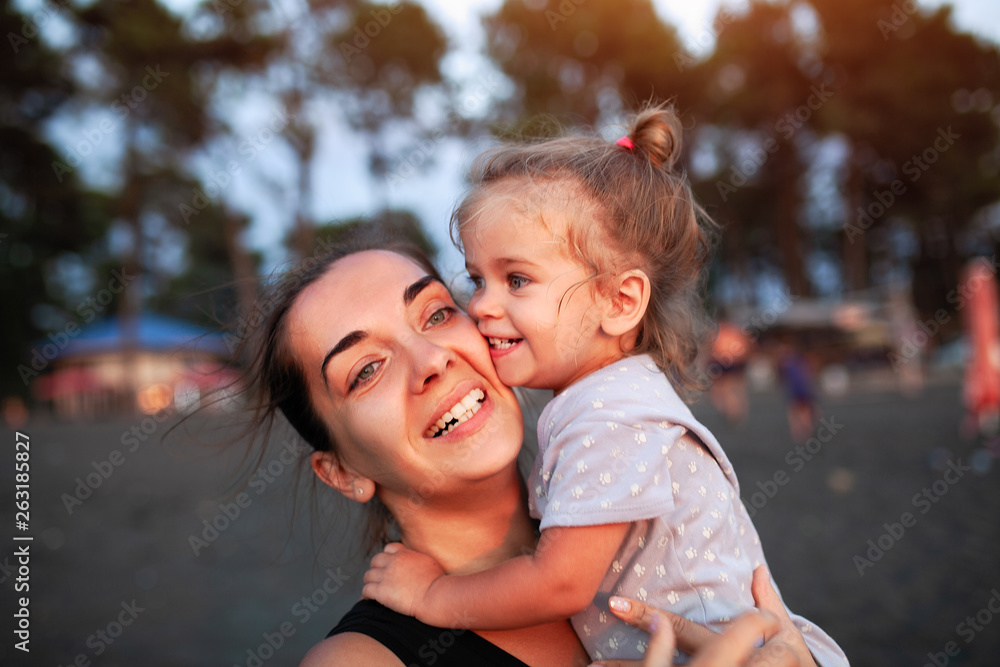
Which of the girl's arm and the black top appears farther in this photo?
the black top

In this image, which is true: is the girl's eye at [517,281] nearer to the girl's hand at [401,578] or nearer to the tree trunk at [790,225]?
the girl's hand at [401,578]

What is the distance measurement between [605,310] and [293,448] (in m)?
1.31

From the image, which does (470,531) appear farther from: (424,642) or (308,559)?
(308,559)

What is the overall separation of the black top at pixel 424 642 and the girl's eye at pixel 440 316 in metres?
0.72

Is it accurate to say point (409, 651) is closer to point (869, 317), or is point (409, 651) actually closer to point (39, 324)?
point (869, 317)

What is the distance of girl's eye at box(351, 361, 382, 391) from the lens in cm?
171

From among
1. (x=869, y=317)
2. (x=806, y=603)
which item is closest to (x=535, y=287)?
(x=806, y=603)

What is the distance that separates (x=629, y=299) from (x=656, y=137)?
1.78 feet

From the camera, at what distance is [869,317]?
3083 cm

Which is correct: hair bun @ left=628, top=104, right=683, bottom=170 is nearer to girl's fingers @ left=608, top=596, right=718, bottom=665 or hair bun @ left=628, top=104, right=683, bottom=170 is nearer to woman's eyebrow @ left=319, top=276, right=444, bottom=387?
woman's eyebrow @ left=319, top=276, right=444, bottom=387

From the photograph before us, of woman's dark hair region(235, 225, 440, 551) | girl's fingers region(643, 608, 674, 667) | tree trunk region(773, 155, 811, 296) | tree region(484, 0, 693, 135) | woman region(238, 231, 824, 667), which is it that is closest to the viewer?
girl's fingers region(643, 608, 674, 667)

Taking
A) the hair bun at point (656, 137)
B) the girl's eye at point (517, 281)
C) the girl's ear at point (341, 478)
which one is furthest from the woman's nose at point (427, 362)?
the hair bun at point (656, 137)

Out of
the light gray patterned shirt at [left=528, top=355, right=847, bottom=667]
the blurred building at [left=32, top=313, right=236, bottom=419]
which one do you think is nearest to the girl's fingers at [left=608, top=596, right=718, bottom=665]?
the light gray patterned shirt at [left=528, top=355, right=847, bottom=667]

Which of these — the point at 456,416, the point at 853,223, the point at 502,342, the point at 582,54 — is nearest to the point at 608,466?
the point at 456,416
